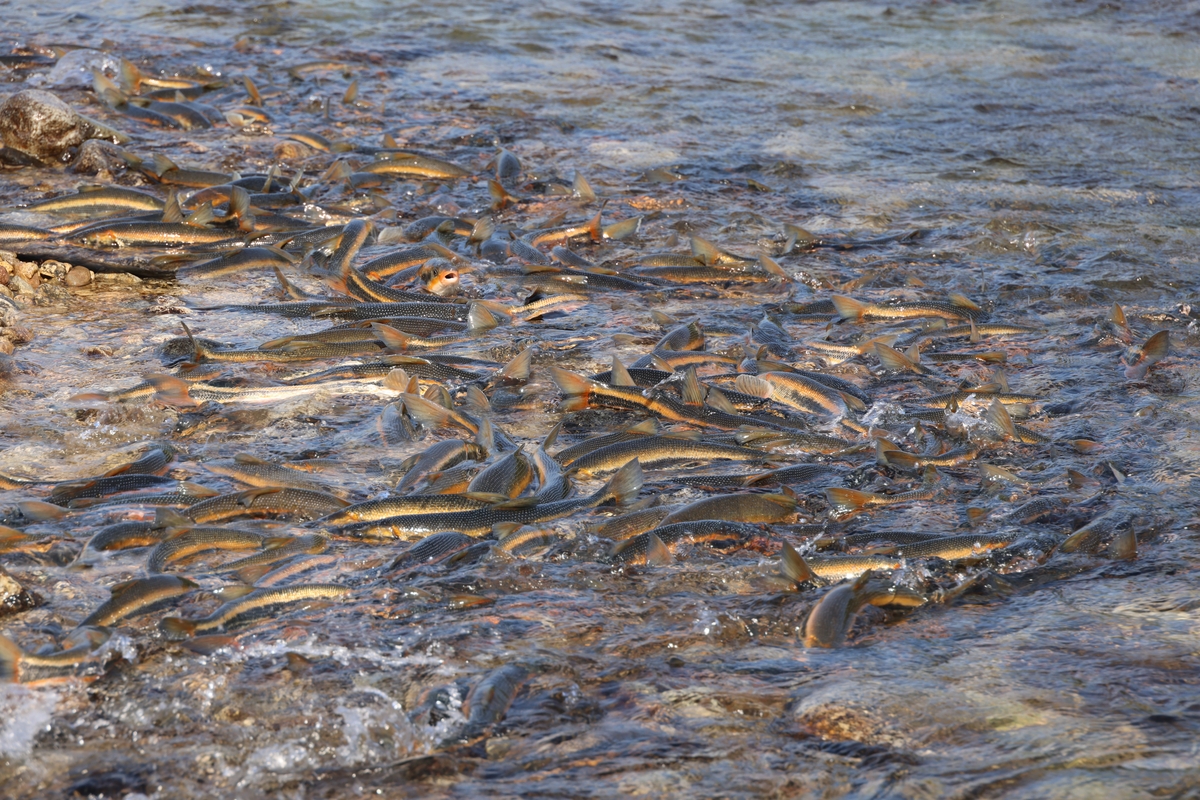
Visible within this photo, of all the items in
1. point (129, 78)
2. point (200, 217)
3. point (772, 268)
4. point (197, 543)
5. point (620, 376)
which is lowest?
point (197, 543)

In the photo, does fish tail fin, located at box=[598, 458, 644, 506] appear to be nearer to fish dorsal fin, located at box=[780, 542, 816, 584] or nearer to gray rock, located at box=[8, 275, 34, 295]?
fish dorsal fin, located at box=[780, 542, 816, 584]

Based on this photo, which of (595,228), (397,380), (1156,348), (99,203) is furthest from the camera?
(595,228)

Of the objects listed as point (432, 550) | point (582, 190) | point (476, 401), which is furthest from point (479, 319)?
point (582, 190)

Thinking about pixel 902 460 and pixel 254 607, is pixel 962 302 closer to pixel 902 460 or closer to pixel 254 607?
pixel 902 460

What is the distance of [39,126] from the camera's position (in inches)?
351

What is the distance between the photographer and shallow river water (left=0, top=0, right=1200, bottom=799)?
3227mm

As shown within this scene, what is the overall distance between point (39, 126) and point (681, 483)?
688cm

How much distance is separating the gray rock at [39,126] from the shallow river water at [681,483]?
0.25m

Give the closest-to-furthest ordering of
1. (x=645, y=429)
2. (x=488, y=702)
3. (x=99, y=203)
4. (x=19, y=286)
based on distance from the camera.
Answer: (x=488, y=702) → (x=645, y=429) → (x=19, y=286) → (x=99, y=203)

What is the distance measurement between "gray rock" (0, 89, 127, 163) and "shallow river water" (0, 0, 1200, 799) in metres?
0.25

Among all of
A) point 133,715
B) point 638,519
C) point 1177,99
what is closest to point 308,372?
point 638,519

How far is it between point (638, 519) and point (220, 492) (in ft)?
5.78

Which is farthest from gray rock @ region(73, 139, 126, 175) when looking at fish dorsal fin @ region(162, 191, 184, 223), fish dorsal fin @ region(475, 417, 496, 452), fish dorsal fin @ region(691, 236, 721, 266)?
fish dorsal fin @ region(475, 417, 496, 452)

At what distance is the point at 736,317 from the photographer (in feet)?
22.8
